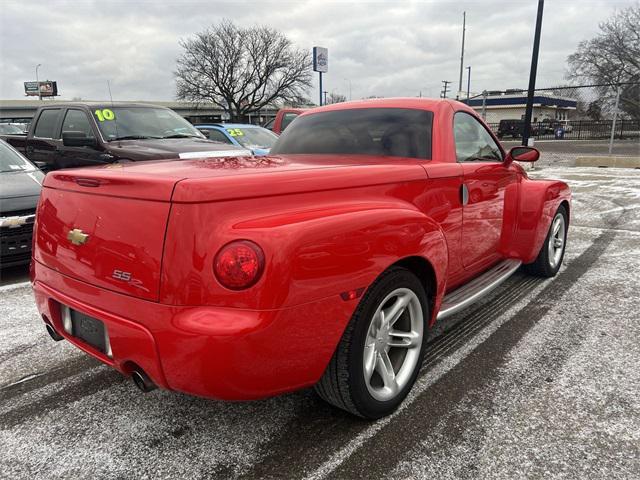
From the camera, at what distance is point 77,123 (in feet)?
24.0

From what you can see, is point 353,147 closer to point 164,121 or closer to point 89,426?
point 89,426

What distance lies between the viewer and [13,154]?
5.88 meters

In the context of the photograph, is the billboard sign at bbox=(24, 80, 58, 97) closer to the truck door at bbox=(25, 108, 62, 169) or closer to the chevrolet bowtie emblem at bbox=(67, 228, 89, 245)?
the truck door at bbox=(25, 108, 62, 169)

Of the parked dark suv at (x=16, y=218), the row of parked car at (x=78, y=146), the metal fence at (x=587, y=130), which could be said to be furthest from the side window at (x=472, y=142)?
the metal fence at (x=587, y=130)

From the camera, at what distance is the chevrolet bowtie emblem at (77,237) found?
216 centimetres

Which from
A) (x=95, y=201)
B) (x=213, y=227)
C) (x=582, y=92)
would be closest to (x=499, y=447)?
(x=213, y=227)

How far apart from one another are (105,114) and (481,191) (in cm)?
597

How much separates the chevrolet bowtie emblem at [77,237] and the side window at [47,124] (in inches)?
248

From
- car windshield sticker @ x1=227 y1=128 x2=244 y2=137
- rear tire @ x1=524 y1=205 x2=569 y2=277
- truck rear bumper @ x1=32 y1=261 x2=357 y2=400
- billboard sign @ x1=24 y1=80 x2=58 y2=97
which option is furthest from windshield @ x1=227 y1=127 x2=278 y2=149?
billboard sign @ x1=24 y1=80 x2=58 y2=97

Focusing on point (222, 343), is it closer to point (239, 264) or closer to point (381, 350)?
point (239, 264)

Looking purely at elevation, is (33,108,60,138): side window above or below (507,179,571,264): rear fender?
above

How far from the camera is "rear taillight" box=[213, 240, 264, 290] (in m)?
1.80

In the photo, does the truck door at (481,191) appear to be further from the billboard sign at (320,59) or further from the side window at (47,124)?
the billboard sign at (320,59)

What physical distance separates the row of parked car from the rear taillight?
374 cm
